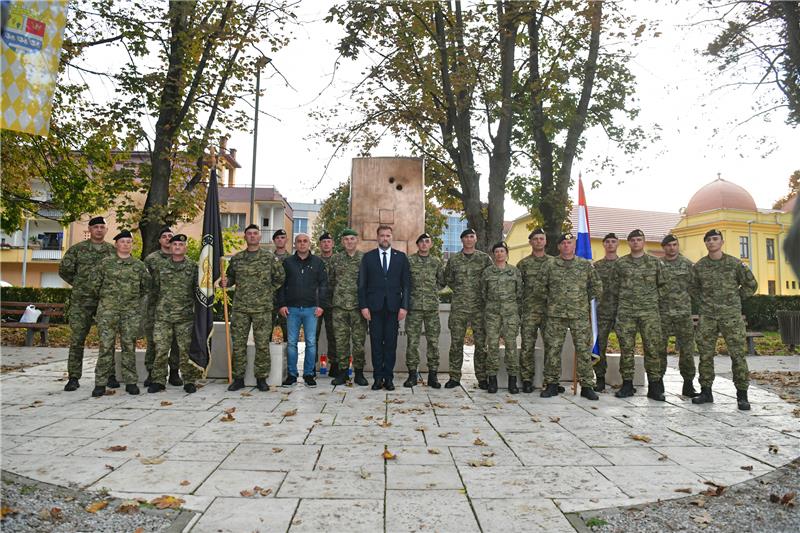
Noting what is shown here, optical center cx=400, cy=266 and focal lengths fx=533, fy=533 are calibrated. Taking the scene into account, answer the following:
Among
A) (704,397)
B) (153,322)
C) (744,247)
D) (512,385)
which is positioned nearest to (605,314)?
(704,397)

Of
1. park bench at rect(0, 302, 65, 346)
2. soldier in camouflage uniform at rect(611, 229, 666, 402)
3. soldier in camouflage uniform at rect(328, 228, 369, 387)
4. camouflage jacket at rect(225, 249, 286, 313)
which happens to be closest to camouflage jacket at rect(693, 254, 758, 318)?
soldier in camouflage uniform at rect(611, 229, 666, 402)

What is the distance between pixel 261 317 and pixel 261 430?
2.24m

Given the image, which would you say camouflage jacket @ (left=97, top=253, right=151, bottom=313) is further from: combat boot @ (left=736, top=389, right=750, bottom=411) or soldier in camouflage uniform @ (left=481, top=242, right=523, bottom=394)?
combat boot @ (left=736, top=389, right=750, bottom=411)

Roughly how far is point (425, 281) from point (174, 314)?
126 inches

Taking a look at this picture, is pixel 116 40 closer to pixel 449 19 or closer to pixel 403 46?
pixel 403 46

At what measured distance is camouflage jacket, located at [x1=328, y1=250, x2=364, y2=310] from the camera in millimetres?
7125

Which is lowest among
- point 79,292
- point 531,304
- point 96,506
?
point 96,506

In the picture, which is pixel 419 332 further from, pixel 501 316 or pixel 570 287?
pixel 570 287

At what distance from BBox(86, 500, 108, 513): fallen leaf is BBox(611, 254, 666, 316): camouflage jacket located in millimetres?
5761

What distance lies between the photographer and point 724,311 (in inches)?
243

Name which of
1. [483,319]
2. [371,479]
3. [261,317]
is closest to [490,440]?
[371,479]

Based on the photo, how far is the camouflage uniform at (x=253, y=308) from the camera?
22.0 ft

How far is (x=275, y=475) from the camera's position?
11.5ft

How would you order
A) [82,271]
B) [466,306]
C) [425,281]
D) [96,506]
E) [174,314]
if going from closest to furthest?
[96,506]
[82,271]
[174,314]
[466,306]
[425,281]
